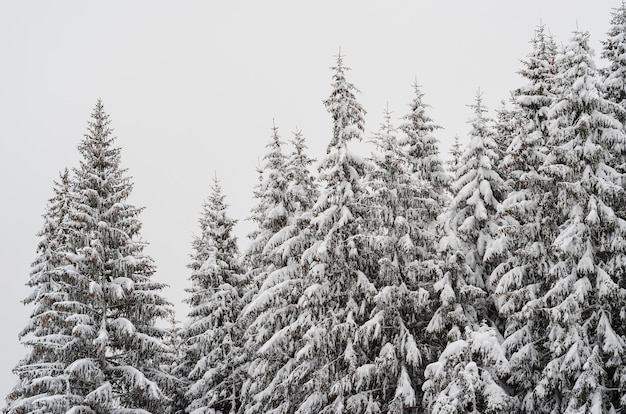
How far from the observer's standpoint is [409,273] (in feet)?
81.4

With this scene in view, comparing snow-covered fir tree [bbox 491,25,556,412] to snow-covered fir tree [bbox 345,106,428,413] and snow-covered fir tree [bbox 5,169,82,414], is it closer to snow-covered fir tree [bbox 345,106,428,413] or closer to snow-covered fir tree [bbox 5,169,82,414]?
snow-covered fir tree [bbox 345,106,428,413]

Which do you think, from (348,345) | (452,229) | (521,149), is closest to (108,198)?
(348,345)

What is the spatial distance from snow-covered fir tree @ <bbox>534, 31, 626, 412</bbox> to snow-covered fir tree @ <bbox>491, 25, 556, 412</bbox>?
52 centimetres

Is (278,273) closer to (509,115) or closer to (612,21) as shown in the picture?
(509,115)

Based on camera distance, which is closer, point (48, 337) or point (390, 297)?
point (390, 297)

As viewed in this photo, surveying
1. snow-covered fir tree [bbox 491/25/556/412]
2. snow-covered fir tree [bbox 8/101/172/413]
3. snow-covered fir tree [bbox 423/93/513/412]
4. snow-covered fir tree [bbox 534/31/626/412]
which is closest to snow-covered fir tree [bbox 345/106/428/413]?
snow-covered fir tree [bbox 423/93/513/412]

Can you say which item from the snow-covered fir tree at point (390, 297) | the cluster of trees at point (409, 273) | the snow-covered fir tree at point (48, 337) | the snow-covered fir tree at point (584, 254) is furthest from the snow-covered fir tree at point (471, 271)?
the snow-covered fir tree at point (48, 337)

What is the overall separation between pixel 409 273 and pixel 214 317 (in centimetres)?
1269

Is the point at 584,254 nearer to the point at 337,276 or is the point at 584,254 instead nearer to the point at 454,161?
the point at 337,276

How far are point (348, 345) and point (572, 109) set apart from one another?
Answer: 488 inches

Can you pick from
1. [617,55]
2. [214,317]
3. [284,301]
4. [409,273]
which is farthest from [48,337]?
[617,55]

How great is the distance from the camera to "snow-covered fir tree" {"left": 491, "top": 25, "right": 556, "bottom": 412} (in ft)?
73.0

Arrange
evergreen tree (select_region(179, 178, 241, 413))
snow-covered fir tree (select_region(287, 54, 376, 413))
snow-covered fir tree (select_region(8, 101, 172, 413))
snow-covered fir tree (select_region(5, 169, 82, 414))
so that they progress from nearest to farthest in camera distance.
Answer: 1. snow-covered fir tree (select_region(287, 54, 376, 413))
2. snow-covered fir tree (select_region(5, 169, 82, 414))
3. snow-covered fir tree (select_region(8, 101, 172, 413))
4. evergreen tree (select_region(179, 178, 241, 413))

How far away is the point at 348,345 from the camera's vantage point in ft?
76.3
